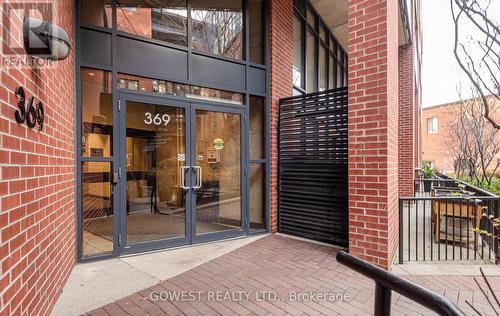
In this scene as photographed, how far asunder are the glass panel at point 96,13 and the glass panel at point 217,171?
1703 millimetres

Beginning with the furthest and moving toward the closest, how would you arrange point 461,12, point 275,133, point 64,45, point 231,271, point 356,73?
point 275,133 → point 356,73 → point 231,271 → point 461,12 → point 64,45

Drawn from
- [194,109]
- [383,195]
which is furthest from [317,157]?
[194,109]

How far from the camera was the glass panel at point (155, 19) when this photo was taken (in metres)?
3.97

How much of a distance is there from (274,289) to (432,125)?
31744mm

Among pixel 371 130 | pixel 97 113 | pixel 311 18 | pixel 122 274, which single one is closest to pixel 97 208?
pixel 122 274

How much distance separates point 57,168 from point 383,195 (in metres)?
3.58

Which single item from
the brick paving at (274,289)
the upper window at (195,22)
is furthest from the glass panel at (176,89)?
the brick paving at (274,289)

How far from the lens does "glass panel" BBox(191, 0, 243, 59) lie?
466cm

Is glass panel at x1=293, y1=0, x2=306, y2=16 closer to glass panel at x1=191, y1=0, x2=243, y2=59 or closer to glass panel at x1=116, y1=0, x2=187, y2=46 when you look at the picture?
glass panel at x1=191, y1=0, x2=243, y2=59

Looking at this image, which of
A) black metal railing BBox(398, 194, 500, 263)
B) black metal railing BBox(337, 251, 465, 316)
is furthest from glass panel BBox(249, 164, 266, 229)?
black metal railing BBox(337, 251, 465, 316)

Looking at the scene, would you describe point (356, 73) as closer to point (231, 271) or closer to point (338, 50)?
point (231, 271)

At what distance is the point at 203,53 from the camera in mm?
4594

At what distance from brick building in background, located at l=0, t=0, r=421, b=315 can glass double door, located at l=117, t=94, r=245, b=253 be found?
2 centimetres

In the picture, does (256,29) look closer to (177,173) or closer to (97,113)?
(177,173)
